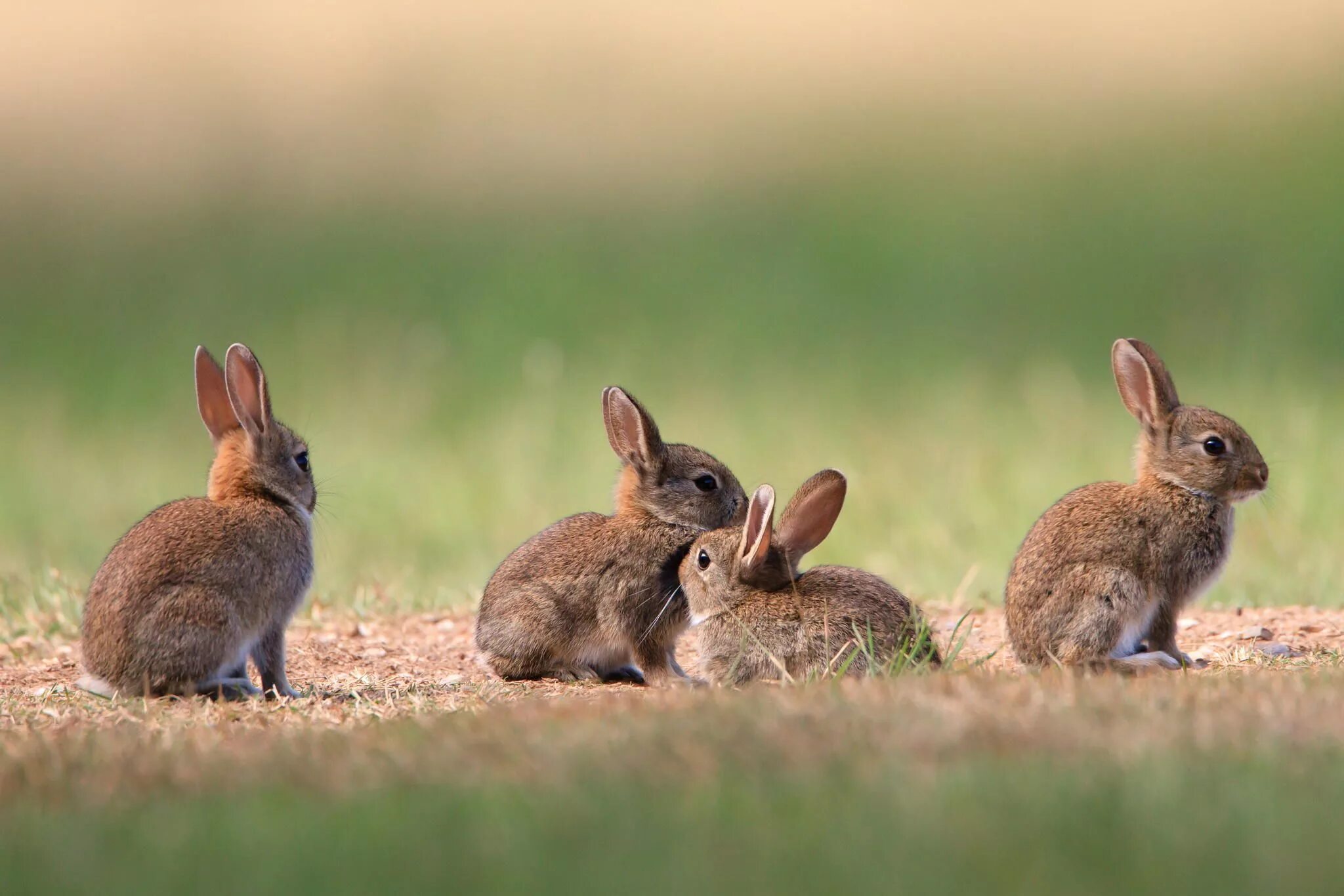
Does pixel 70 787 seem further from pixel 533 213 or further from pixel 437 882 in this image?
pixel 533 213

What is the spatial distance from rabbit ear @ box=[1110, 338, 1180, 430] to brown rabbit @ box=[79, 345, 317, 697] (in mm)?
3699

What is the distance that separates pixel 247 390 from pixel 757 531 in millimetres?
2306

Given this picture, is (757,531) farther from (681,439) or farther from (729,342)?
(729,342)

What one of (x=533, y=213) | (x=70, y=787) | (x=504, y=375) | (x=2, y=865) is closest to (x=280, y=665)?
(x=70, y=787)

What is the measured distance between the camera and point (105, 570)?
23.0 feet

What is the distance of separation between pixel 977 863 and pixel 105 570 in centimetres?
439

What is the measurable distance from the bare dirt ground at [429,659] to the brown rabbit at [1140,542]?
254mm

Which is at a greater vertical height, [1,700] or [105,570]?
[105,570]

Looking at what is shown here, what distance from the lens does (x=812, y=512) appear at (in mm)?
7379

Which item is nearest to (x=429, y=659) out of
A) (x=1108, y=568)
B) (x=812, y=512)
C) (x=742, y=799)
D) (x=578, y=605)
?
(x=578, y=605)

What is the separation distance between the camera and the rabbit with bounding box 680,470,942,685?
6.96 metres

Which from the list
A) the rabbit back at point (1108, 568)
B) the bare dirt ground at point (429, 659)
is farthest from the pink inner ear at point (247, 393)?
the rabbit back at point (1108, 568)

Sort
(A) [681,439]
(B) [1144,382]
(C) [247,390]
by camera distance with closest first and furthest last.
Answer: (C) [247,390], (B) [1144,382], (A) [681,439]

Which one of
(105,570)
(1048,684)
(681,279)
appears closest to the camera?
(1048,684)
